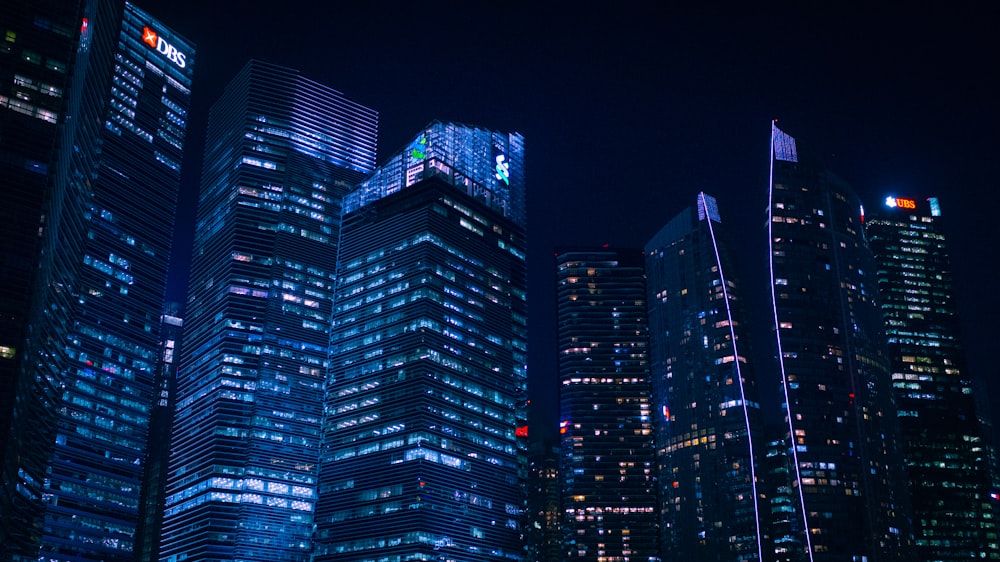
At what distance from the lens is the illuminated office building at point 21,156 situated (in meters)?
147

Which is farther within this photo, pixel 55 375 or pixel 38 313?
pixel 55 375

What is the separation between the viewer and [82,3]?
16788 centimetres

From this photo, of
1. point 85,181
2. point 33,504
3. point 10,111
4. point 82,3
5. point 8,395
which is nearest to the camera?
point 8,395

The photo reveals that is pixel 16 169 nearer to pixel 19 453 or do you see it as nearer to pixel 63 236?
pixel 63 236

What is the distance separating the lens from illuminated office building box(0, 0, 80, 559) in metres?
147

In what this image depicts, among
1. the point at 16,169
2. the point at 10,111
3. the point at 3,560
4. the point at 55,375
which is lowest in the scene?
the point at 3,560

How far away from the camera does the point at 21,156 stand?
154m

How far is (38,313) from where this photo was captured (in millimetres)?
156625

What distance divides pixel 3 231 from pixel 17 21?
36.4 meters

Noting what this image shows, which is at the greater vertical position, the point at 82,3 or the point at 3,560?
the point at 82,3

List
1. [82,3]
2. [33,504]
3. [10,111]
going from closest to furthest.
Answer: [10,111]
[82,3]
[33,504]

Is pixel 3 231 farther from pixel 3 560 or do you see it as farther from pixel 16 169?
pixel 3 560

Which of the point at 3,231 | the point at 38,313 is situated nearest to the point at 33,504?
the point at 38,313

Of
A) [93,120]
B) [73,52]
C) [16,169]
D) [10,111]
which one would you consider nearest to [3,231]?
[16,169]
